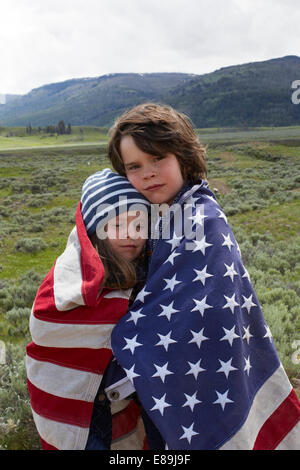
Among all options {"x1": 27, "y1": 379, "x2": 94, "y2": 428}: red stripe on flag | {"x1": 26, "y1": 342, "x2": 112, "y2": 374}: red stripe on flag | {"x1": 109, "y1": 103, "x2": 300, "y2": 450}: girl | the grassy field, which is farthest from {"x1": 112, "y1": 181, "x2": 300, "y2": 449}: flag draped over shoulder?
the grassy field

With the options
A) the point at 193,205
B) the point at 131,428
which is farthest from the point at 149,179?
the point at 131,428

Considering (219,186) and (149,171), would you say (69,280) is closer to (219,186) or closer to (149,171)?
(149,171)

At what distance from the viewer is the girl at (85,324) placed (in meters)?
1.81

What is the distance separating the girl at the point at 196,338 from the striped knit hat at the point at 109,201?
0.15 m

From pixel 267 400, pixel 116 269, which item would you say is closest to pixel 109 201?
pixel 116 269

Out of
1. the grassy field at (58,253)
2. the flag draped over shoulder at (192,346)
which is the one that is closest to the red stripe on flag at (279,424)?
the flag draped over shoulder at (192,346)

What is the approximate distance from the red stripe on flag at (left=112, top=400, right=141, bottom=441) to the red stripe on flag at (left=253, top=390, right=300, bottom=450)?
2.71 ft

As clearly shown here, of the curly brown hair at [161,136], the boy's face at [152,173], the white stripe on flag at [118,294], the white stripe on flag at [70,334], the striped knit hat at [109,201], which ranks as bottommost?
the white stripe on flag at [70,334]

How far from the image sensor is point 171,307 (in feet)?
5.92

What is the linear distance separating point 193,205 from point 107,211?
0.56m

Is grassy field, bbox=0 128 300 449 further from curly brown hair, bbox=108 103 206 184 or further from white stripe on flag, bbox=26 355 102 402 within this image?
curly brown hair, bbox=108 103 206 184

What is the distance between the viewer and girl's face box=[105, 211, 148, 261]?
2062 mm

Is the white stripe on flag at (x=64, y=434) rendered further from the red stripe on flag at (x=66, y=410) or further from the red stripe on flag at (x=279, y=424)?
the red stripe on flag at (x=279, y=424)
